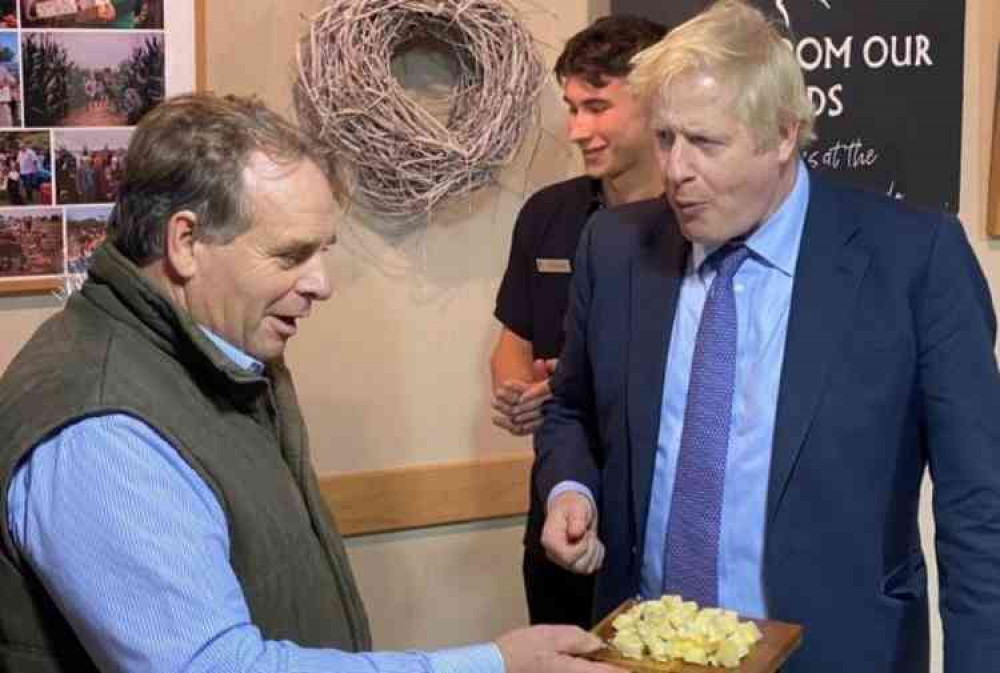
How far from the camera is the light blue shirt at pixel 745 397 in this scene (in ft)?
5.75

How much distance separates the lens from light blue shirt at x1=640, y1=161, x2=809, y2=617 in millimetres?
1753

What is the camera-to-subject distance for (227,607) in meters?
1.25

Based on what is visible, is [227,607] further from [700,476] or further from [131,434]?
[700,476]

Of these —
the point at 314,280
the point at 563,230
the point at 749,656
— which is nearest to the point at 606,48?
the point at 563,230

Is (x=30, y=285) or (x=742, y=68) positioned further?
(x=30, y=285)

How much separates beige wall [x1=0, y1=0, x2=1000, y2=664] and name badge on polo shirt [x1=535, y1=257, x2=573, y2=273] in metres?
0.29

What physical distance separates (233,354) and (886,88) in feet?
6.77

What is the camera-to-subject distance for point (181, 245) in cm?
138

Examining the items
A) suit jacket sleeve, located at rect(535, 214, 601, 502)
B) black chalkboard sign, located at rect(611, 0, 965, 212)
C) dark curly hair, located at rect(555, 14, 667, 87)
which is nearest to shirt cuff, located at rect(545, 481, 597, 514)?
suit jacket sleeve, located at rect(535, 214, 601, 502)

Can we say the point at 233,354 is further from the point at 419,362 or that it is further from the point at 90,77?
the point at 419,362

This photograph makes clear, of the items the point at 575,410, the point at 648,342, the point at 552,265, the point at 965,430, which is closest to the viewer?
the point at 965,430

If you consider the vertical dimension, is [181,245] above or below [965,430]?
above

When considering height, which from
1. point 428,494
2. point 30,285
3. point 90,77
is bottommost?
point 428,494

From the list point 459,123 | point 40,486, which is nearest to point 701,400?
point 40,486
